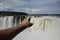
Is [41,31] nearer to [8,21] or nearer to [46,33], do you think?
[46,33]

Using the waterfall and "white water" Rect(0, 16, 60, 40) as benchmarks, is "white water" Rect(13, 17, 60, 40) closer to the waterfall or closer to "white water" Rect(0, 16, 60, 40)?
"white water" Rect(0, 16, 60, 40)

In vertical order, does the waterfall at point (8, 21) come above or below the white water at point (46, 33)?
above

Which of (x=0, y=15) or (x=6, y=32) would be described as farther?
(x=0, y=15)

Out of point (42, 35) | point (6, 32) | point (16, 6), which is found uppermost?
point (16, 6)

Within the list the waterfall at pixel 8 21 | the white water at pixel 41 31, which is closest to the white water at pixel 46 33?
the white water at pixel 41 31

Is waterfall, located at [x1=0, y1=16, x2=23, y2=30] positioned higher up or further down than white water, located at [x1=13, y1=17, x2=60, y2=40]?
higher up

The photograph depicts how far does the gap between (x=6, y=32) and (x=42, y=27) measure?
1.57 feet

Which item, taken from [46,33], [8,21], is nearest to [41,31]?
[46,33]

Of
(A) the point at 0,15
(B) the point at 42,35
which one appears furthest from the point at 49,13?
(A) the point at 0,15

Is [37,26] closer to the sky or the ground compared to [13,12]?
closer to the ground

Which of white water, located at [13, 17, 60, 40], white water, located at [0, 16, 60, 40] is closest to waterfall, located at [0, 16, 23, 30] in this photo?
white water, located at [0, 16, 60, 40]

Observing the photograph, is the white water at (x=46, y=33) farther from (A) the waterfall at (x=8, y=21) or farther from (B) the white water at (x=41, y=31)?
(A) the waterfall at (x=8, y=21)

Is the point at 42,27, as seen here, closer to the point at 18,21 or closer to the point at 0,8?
the point at 18,21

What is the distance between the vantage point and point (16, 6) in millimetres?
1243
